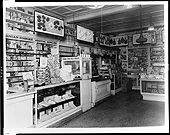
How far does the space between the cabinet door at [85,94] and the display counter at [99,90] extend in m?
0.28

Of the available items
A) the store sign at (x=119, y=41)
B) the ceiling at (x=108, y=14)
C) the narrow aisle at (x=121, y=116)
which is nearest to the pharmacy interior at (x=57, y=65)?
the ceiling at (x=108, y=14)

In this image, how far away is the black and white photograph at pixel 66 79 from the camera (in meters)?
2.34

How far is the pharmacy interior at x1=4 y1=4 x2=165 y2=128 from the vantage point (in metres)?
2.73

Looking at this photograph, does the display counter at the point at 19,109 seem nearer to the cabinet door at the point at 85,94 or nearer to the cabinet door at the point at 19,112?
the cabinet door at the point at 19,112

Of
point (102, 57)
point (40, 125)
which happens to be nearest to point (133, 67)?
point (102, 57)

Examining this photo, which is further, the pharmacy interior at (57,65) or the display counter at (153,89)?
the display counter at (153,89)

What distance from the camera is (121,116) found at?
3.80 metres

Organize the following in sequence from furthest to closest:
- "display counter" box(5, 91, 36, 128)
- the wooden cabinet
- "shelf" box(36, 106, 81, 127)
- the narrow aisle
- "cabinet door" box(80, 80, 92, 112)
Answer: "cabinet door" box(80, 80, 92, 112)
the narrow aisle
the wooden cabinet
"shelf" box(36, 106, 81, 127)
"display counter" box(5, 91, 36, 128)

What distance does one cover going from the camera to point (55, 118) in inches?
125

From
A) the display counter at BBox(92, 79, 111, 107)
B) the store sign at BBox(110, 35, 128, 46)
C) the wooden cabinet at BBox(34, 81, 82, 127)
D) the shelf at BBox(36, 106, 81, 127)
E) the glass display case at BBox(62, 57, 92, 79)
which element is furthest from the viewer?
the store sign at BBox(110, 35, 128, 46)

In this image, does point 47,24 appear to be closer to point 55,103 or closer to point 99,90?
point 55,103

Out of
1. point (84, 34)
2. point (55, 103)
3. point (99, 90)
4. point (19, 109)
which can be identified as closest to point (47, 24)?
point (84, 34)

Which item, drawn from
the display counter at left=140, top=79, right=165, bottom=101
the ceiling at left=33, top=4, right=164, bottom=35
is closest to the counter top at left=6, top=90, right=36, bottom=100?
the ceiling at left=33, top=4, right=164, bottom=35

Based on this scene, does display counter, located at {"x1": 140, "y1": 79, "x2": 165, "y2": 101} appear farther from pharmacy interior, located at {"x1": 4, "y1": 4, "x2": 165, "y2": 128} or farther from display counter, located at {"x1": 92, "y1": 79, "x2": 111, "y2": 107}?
display counter, located at {"x1": 92, "y1": 79, "x2": 111, "y2": 107}
